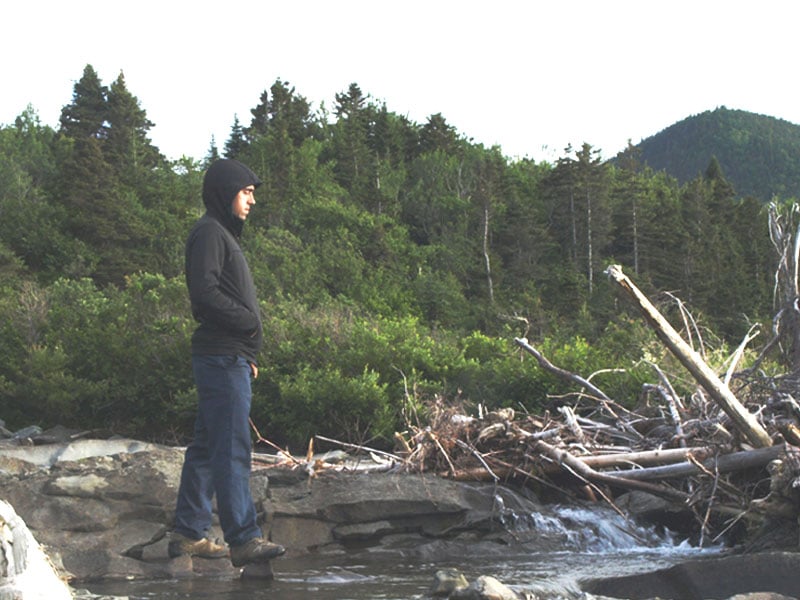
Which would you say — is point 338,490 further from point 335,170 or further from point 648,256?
point 335,170

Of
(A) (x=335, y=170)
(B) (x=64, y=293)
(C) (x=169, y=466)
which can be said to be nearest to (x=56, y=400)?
(B) (x=64, y=293)

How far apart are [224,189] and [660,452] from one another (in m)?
4.35

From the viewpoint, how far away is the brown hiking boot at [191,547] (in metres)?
6.50

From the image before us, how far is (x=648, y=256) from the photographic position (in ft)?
186

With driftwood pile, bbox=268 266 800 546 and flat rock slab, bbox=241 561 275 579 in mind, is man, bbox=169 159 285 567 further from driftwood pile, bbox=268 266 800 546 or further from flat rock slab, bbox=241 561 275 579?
driftwood pile, bbox=268 266 800 546

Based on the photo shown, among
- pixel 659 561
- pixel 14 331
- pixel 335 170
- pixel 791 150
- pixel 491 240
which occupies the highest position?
pixel 791 150

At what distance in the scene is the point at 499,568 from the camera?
7.20 m

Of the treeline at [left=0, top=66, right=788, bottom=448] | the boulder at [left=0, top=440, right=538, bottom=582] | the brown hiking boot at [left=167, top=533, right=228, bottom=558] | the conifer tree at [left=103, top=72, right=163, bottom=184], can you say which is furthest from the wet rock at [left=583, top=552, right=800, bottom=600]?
the conifer tree at [left=103, top=72, right=163, bottom=184]

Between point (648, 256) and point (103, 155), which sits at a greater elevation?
point (103, 155)

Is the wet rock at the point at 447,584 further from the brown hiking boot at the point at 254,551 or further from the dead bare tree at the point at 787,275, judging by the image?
the dead bare tree at the point at 787,275

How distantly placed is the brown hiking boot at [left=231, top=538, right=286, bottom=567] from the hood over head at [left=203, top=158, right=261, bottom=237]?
186 cm

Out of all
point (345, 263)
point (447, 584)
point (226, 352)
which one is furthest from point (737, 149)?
point (447, 584)

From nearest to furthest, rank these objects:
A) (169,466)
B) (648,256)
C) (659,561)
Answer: (659,561)
(169,466)
(648,256)

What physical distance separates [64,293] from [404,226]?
34.2 metres
